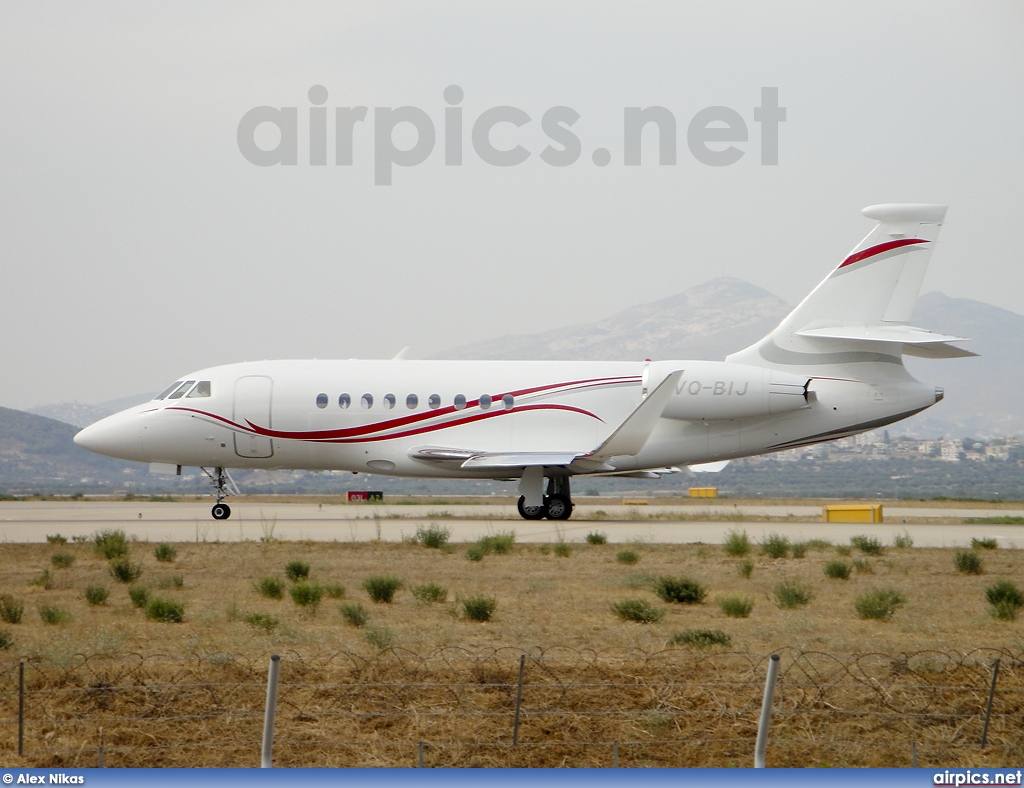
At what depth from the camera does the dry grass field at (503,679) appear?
392 inches

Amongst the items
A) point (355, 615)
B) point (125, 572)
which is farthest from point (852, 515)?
point (355, 615)

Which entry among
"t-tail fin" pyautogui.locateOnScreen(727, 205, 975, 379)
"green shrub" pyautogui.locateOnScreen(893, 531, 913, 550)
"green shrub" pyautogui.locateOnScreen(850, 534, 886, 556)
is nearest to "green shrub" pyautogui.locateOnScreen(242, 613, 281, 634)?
"green shrub" pyautogui.locateOnScreen(850, 534, 886, 556)

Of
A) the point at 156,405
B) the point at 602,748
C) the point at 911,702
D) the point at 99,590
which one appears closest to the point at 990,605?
the point at 911,702

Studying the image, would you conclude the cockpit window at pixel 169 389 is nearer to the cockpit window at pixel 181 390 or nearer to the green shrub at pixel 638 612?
the cockpit window at pixel 181 390

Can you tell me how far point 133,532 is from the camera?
88.8 ft

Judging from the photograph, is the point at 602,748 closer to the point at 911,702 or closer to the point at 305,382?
the point at 911,702

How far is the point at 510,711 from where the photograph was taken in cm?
1069

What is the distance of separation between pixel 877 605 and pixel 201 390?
1895cm

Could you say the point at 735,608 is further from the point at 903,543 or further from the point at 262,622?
the point at 903,543

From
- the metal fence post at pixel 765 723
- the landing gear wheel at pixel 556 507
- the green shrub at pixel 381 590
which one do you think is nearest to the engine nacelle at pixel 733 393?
the landing gear wheel at pixel 556 507

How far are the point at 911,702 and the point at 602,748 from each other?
3.05 metres

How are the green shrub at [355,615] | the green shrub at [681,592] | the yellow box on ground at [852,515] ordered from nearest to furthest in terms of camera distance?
the green shrub at [355,615] < the green shrub at [681,592] < the yellow box on ground at [852,515]

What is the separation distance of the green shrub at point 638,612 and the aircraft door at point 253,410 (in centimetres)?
1547

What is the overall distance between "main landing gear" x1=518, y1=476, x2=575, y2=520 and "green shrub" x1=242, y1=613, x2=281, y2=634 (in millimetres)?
14806
